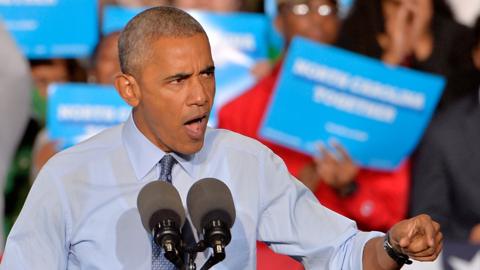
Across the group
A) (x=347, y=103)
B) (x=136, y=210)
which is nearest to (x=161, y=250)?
(x=136, y=210)

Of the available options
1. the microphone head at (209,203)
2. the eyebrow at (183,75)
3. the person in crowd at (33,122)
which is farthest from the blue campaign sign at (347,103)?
the microphone head at (209,203)

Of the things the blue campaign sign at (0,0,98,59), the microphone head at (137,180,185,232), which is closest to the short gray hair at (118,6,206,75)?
the microphone head at (137,180,185,232)

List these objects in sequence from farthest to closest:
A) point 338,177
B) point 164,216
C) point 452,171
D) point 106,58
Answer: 1. point 106,58
2. point 338,177
3. point 452,171
4. point 164,216

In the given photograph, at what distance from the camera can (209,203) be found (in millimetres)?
2441

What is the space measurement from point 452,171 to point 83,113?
154 cm

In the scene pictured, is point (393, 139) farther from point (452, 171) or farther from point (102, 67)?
point (102, 67)

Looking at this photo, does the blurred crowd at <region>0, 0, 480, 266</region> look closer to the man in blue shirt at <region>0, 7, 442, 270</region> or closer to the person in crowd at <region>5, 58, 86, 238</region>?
the person in crowd at <region>5, 58, 86, 238</region>

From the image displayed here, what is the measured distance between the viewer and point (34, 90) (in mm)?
5656

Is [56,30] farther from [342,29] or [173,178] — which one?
[173,178]

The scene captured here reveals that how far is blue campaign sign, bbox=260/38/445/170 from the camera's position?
4.80 metres

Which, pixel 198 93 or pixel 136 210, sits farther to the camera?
pixel 136 210

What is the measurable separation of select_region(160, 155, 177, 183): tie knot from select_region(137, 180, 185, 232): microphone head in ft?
0.87

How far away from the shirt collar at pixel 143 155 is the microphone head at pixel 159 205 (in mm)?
283

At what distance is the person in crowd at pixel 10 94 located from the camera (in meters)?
4.94
